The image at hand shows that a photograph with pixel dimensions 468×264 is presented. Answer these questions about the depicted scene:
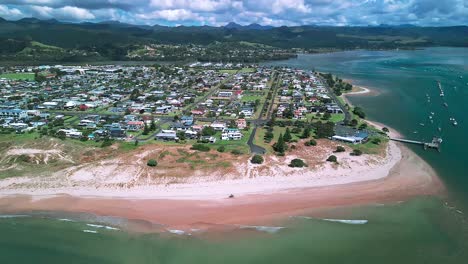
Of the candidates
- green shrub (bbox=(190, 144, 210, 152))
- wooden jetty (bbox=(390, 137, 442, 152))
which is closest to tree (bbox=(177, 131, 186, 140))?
green shrub (bbox=(190, 144, 210, 152))

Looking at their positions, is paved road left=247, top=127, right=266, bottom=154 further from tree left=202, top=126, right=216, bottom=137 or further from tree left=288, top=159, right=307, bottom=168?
tree left=202, top=126, right=216, bottom=137

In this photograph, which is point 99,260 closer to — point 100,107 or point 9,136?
point 9,136

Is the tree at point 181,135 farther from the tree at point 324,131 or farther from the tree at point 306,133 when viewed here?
the tree at point 324,131

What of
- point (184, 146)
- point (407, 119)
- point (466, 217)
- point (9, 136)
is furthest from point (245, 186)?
point (407, 119)

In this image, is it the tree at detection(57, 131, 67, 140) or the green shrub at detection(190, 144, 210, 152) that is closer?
the green shrub at detection(190, 144, 210, 152)

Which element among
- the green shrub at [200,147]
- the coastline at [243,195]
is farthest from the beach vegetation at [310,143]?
the green shrub at [200,147]

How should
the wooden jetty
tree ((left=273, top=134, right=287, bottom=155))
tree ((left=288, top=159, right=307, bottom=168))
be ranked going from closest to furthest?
1. tree ((left=288, top=159, right=307, bottom=168))
2. tree ((left=273, top=134, right=287, bottom=155))
3. the wooden jetty

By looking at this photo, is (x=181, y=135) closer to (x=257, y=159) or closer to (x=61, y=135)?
(x=257, y=159)
